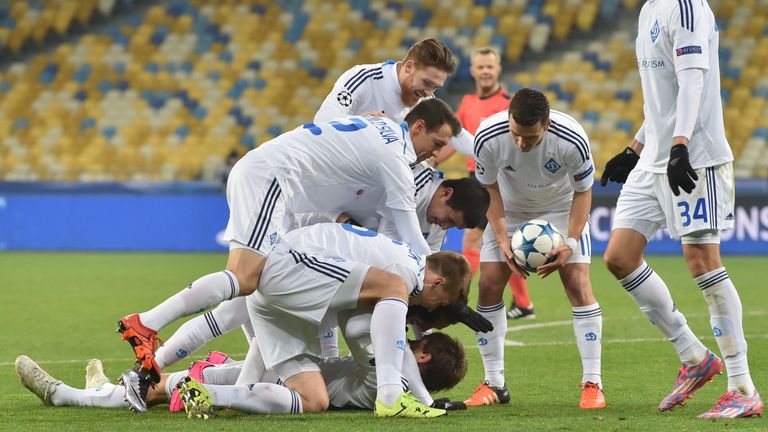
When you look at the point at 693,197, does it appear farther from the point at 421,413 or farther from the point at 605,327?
the point at 605,327

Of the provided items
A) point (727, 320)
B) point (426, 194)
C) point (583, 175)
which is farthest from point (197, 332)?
point (727, 320)

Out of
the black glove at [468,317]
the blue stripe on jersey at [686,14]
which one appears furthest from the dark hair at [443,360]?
the blue stripe on jersey at [686,14]

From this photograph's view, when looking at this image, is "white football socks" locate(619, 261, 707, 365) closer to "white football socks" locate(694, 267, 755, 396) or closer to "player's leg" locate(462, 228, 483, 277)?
"white football socks" locate(694, 267, 755, 396)

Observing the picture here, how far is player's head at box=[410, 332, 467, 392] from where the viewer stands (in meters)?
5.74

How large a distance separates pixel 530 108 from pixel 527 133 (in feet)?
0.48

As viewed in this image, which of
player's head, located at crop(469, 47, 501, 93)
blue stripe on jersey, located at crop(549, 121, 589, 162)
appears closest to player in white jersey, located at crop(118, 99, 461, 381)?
blue stripe on jersey, located at crop(549, 121, 589, 162)

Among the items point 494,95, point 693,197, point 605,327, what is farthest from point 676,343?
point 494,95

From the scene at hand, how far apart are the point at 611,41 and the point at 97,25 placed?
986 cm

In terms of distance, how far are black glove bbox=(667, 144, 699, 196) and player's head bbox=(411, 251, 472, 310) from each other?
1.06 m

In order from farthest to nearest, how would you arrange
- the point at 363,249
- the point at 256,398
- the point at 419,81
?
the point at 419,81
the point at 363,249
the point at 256,398

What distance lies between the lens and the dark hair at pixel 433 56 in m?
6.68

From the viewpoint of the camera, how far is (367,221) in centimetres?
635

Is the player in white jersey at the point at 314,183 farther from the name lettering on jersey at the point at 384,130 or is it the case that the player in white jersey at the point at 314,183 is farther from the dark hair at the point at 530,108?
the dark hair at the point at 530,108

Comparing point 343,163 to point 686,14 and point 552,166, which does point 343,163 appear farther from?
point 686,14
